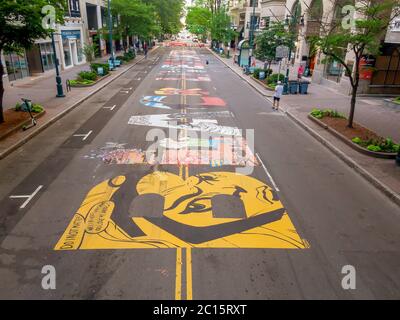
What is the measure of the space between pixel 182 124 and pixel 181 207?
876 cm

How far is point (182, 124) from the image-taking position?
1708cm

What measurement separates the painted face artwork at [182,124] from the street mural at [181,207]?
7.48 feet

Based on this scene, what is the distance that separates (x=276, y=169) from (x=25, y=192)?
8.31 metres

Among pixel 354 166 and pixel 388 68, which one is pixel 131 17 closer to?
pixel 388 68

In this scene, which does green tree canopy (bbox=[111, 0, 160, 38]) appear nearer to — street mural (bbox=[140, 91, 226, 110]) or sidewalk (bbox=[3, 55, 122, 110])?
sidewalk (bbox=[3, 55, 122, 110])

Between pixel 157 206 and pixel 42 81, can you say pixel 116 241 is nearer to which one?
pixel 157 206

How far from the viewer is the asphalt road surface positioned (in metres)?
6.38

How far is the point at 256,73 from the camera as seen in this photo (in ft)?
110

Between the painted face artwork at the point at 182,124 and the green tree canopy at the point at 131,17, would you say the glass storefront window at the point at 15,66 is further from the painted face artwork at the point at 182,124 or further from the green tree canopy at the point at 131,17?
the green tree canopy at the point at 131,17

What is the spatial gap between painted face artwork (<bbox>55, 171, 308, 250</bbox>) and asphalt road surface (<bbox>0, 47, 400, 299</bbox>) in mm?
39

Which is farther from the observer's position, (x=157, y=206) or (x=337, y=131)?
(x=337, y=131)

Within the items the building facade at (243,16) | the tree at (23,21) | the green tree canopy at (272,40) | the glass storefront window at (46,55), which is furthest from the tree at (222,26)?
the tree at (23,21)

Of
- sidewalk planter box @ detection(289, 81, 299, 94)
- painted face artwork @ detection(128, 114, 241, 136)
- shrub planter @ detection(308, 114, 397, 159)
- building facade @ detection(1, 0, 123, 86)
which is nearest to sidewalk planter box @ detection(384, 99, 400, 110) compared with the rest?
sidewalk planter box @ detection(289, 81, 299, 94)
